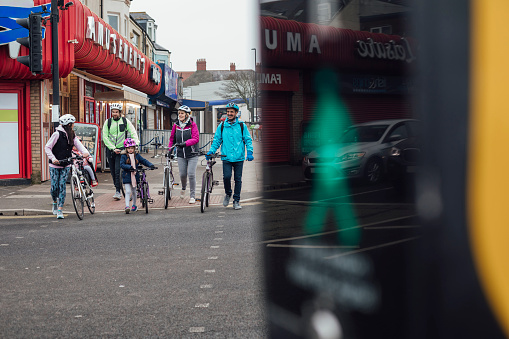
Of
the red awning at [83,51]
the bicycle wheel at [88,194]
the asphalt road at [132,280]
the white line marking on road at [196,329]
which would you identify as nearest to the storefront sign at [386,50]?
the asphalt road at [132,280]

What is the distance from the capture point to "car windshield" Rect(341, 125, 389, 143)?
0.94 metres

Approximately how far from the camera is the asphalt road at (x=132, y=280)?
4.02 meters

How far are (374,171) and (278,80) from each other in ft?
1.15

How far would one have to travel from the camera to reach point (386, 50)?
877mm

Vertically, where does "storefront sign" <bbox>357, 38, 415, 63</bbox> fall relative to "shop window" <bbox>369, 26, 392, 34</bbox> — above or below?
below

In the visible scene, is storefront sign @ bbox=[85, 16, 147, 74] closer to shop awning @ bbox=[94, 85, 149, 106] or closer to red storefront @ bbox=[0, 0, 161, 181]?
red storefront @ bbox=[0, 0, 161, 181]

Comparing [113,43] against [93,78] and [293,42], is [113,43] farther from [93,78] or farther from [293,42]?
[293,42]

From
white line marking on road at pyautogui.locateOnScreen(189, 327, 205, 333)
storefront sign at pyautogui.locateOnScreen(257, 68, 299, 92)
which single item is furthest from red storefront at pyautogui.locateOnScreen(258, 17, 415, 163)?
white line marking on road at pyautogui.locateOnScreen(189, 327, 205, 333)

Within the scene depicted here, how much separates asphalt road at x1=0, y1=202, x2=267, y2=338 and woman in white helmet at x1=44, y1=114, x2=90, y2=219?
82cm

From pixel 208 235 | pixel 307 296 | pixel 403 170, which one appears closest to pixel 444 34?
pixel 403 170

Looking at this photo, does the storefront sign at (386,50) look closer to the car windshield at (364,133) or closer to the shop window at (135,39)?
the car windshield at (364,133)

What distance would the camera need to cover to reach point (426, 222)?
75cm

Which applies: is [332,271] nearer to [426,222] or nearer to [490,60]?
[426,222]

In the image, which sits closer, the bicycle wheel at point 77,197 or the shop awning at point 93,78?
the bicycle wheel at point 77,197
